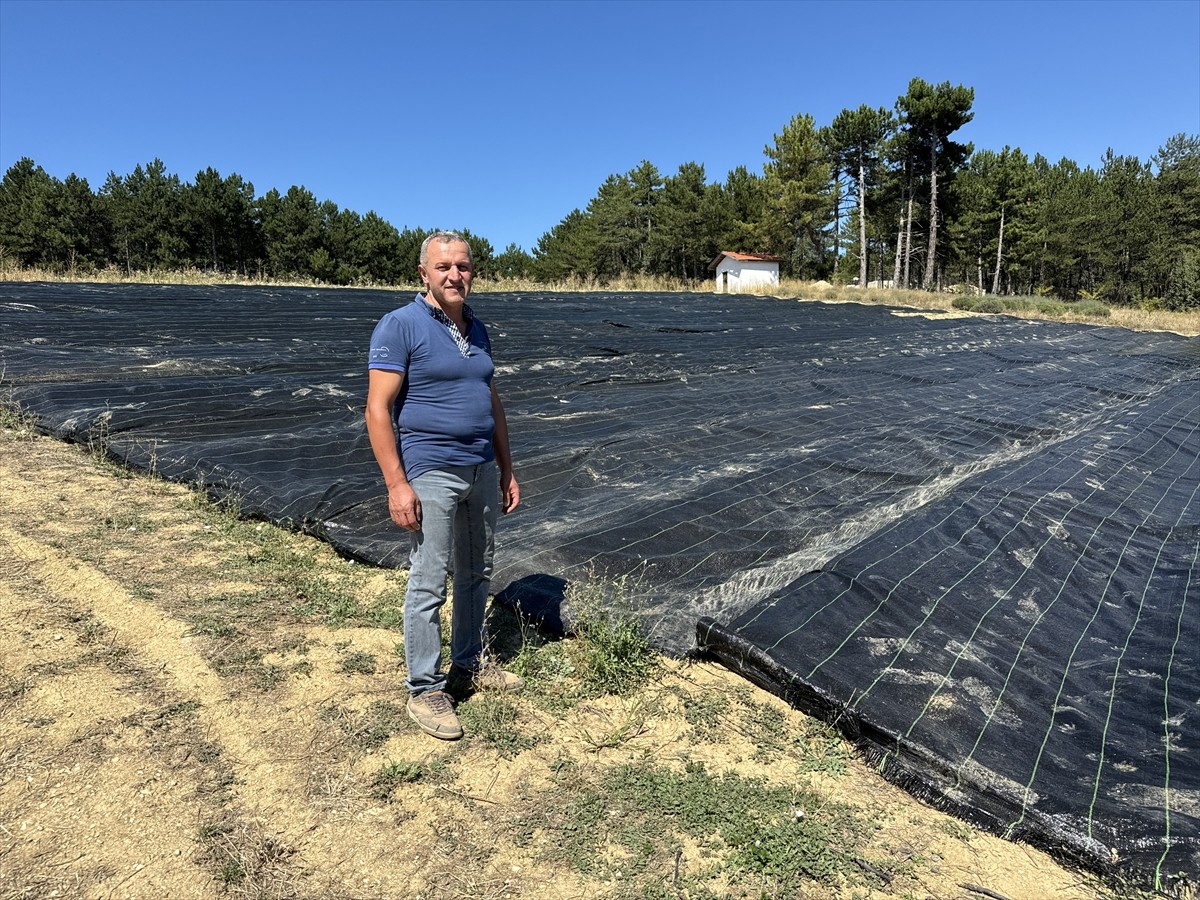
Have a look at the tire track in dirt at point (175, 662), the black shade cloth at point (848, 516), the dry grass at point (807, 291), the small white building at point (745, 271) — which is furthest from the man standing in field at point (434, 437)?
the small white building at point (745, 271)

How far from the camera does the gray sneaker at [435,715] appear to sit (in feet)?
6.96

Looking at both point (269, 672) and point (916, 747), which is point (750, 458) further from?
point (269, 672)

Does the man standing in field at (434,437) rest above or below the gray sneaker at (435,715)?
above

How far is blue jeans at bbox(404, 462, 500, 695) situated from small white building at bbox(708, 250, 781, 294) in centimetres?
2801

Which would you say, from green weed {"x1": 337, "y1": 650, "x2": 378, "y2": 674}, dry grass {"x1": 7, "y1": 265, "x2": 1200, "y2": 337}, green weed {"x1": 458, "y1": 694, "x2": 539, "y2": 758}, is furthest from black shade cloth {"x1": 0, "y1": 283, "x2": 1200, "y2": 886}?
dry grass {"x1": 7, "y1": 265, "x2": 1200, "y2": 337}

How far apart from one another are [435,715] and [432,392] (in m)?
0.99

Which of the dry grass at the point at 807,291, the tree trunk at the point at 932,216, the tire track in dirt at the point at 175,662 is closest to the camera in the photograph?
the tire track in dirt at the point at 175,662

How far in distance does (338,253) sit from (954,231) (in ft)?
89.8

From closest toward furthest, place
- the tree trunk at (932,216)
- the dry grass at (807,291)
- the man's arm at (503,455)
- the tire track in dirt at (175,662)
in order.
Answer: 1. the tire track in dirt at (175,662)
2. the man's arm at (503,455)
3. the dry grass at (807,291)
4. the tree trunk at (932,216)

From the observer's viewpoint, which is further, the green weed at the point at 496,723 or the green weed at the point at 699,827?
the green weed at the point at 496,723

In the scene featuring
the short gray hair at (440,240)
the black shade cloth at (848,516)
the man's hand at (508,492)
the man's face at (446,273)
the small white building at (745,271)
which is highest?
the small white building at (745,271)

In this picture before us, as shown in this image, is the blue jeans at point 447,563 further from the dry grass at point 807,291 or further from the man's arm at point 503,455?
the dry grass at point 807,291

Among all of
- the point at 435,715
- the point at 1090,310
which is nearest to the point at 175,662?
the point at 435,715

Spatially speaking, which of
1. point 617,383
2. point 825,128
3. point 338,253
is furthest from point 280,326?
point 825,128
